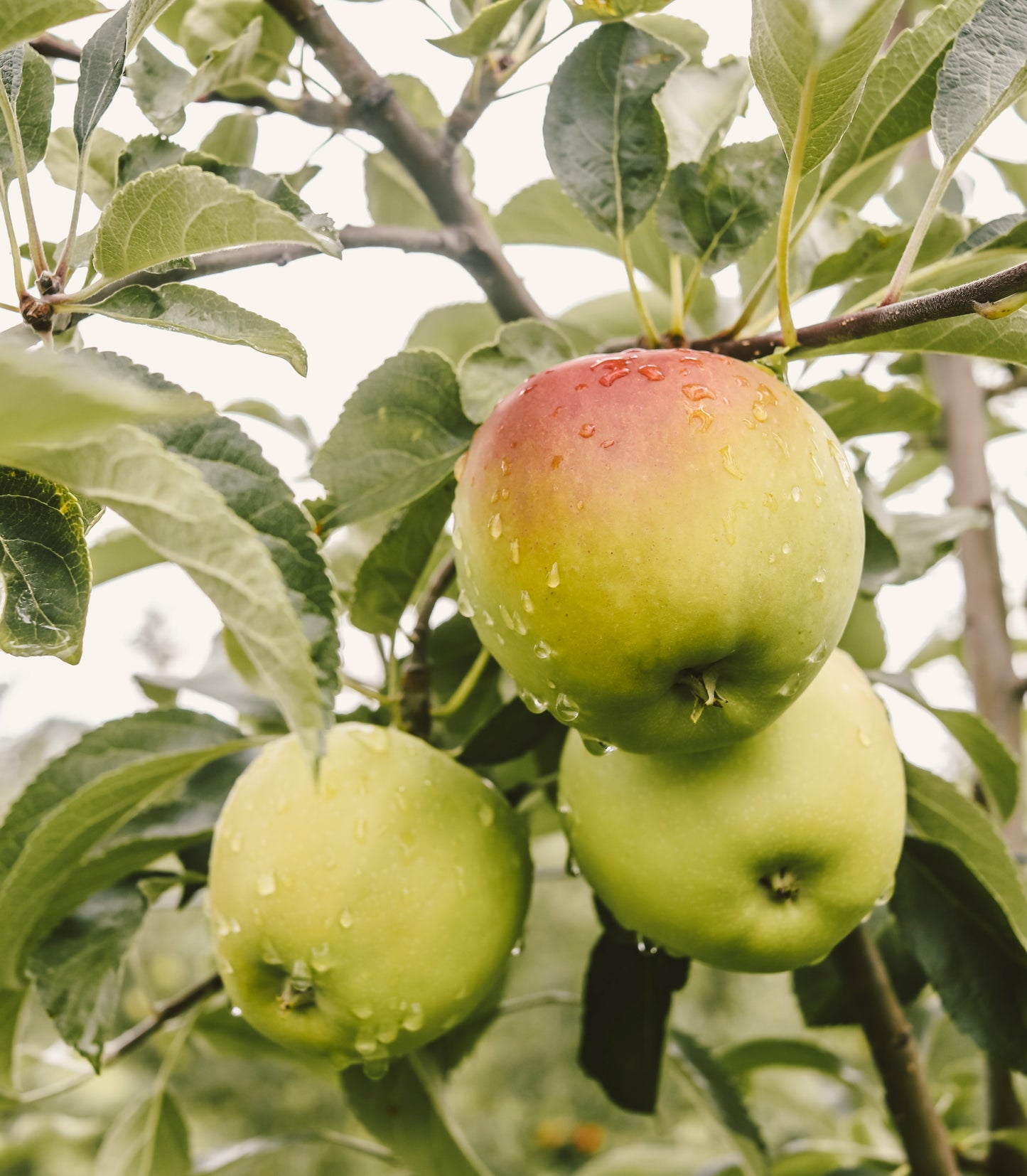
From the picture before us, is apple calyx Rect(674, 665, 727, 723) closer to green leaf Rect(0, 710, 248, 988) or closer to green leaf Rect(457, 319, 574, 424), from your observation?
green leaf Rect(457, 319, 574, 424)

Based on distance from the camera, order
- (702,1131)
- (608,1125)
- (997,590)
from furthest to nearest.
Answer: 1. (608,1125)
2. (702,1131)
3. (997,590)

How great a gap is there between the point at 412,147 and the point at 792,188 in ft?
0.93

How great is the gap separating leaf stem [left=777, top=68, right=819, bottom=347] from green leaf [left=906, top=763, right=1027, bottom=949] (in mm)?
314

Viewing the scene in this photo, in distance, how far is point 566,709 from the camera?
47 cm

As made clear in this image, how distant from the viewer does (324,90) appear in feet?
2.45

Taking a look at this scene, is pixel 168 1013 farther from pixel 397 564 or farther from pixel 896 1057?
pixel 896 1057

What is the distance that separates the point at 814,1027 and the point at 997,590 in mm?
500

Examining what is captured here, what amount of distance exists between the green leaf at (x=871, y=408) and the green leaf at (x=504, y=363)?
0.63 ft

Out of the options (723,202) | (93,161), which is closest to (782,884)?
(723,202)

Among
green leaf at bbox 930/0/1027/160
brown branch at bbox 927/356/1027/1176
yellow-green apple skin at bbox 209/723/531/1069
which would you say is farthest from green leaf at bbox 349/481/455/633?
brown branch at bbox 927/356/1027/1176

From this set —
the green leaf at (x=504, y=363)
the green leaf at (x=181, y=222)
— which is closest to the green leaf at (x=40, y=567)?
the green leaf at (x=181, y=222)

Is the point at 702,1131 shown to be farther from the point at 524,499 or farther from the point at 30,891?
the point at 524,499

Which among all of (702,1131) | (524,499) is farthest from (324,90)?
(702,1131)

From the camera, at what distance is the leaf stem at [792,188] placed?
1.42 ft
